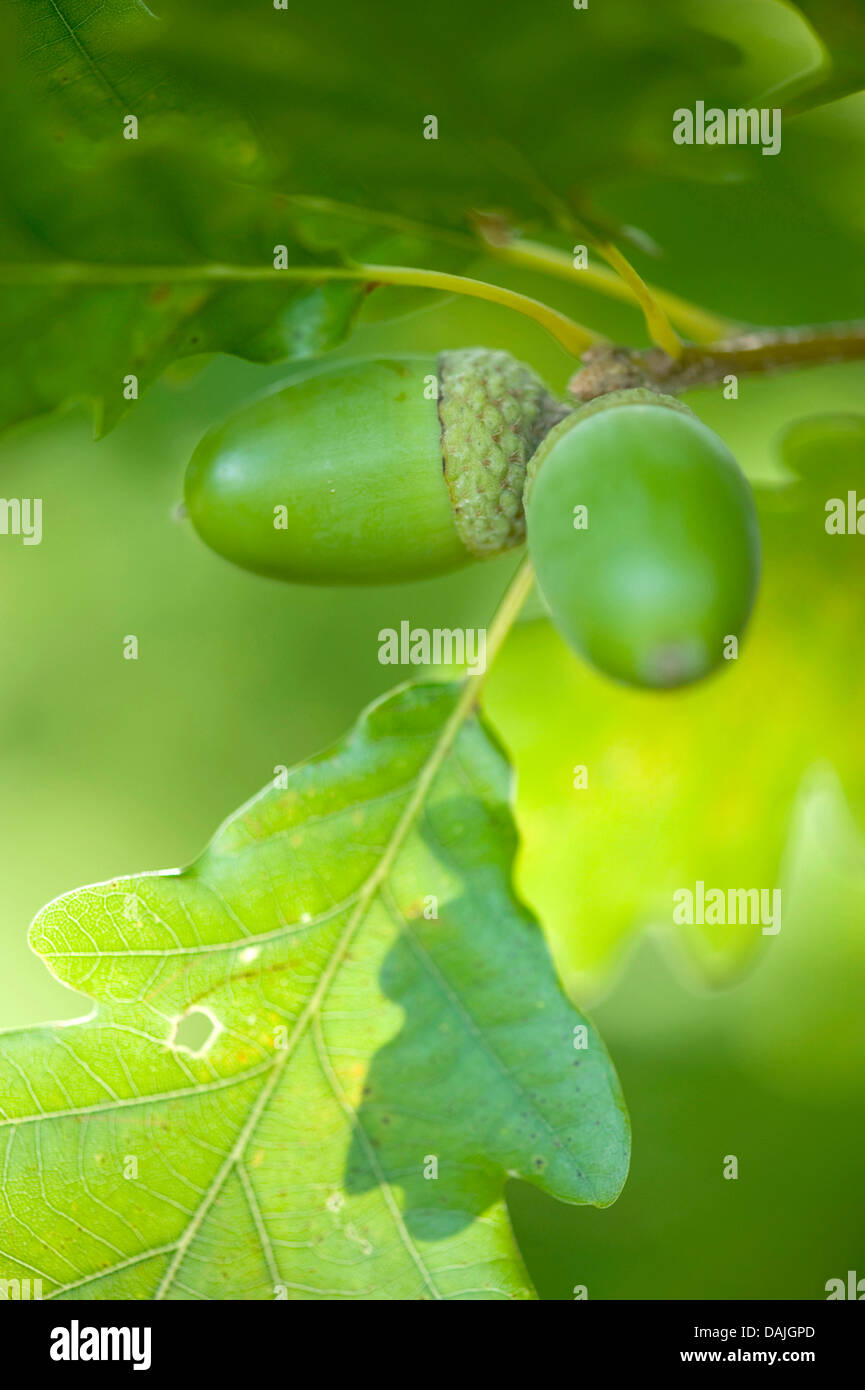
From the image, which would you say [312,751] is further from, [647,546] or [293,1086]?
[647,546]

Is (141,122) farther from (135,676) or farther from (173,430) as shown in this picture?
(135,676)

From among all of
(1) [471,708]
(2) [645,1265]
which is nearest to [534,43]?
(1) [471,708]

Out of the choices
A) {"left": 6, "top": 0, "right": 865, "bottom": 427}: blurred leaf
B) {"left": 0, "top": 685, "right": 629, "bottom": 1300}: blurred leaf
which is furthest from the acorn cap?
{"left": 0, "top": 685, "right": 629, "bottom": 1300}: blurred leaf

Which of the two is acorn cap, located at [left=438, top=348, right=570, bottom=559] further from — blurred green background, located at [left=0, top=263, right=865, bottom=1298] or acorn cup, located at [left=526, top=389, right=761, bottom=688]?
blurred green background, located at [left=0, top=263, right=865, bottom=1298]

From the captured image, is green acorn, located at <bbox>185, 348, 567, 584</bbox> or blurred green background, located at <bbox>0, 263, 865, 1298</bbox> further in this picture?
blurred green background, located at <bbox>0, 263, 865, 1298</bbox>

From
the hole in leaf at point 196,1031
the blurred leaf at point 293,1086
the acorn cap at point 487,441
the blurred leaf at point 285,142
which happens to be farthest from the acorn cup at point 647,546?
the hole in leaf at point 196,1031

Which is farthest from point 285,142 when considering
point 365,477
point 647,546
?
point 647,546
